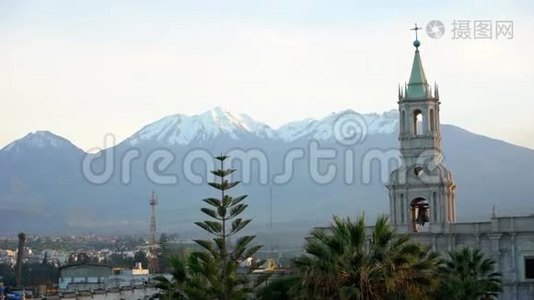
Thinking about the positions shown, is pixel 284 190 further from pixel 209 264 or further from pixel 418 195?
pixel 209 264

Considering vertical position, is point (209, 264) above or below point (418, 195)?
below

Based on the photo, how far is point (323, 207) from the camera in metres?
183

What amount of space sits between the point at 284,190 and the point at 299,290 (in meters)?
173

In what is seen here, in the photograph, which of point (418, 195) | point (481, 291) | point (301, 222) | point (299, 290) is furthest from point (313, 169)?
point (299, 290)

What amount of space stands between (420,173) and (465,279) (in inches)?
800

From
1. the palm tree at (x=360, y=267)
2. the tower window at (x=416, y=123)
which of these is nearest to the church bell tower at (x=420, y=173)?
the tower window at (x=416, y=123)

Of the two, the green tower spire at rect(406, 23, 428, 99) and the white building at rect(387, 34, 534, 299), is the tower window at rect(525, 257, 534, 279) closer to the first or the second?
the white building at rect(387, 34, 534, 299)

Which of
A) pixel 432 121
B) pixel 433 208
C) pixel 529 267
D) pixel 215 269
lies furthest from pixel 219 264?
pixel 432 121

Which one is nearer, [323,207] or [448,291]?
[448,291]

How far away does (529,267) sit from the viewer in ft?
179

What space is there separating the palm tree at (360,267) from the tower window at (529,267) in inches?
1153

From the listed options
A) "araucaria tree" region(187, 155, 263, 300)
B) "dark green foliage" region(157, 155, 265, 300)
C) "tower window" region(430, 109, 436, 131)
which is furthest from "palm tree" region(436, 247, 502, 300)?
"tower window" region(430, 109, 436, 131)

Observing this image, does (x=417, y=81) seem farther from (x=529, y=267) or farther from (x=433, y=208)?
(x=529, y=267)

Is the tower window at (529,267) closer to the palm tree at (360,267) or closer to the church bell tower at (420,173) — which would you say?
the church bell tower at (420,173)
